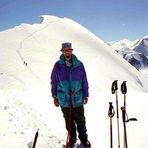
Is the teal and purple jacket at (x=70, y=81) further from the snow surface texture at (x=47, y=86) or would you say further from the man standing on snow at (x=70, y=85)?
the snow surface texture at (x=47, y=86)

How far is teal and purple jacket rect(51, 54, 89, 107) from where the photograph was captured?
8.17 m

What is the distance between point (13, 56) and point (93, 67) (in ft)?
66.2

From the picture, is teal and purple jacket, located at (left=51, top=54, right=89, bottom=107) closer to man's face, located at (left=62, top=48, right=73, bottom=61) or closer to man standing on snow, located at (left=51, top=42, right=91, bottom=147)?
man standing on snow, located at (left=51, top=42, right=91, bottom=147)

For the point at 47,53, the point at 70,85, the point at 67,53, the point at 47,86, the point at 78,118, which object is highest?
the point at 47,53

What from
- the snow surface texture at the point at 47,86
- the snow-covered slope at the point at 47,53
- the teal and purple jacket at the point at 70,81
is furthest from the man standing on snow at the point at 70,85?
the snow-covered slope at the point at 47,53

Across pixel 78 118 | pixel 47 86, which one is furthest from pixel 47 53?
pixel 78 118

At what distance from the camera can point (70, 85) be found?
8.26 meters

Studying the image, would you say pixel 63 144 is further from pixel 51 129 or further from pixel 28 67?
pixel 28 67

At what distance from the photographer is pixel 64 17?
10312 centimetres

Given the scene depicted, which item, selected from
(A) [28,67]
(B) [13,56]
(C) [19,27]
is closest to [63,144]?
(A) [28,67]

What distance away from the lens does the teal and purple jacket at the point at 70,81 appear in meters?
8.17

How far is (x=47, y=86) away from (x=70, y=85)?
28910 millimetres

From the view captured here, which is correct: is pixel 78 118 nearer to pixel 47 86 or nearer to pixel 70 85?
pixel 70 85

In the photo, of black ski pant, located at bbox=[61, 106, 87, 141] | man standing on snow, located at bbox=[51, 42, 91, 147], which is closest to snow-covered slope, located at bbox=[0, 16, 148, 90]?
black ski pant, located at bbox=[61, 106, 87, 141]
